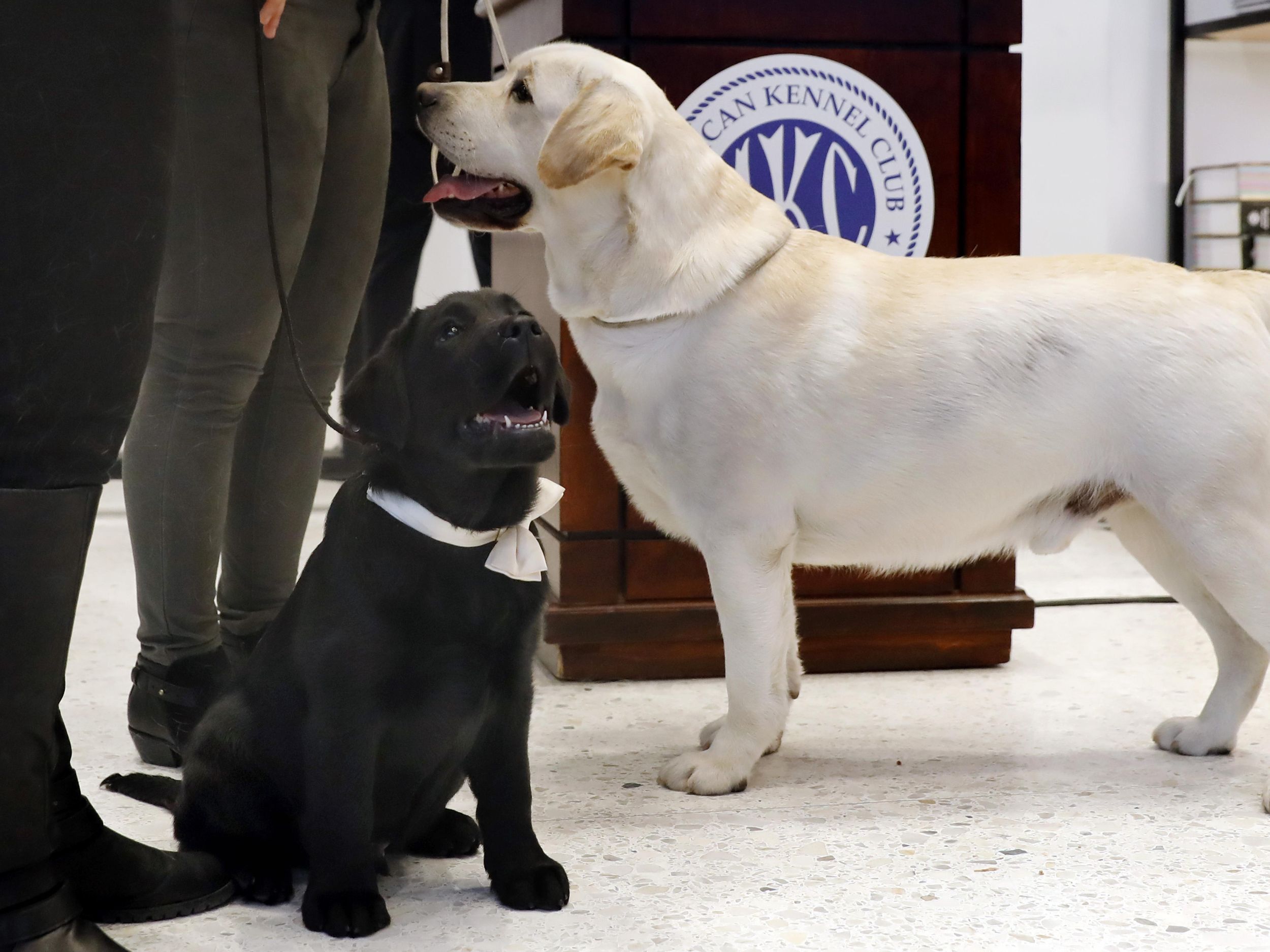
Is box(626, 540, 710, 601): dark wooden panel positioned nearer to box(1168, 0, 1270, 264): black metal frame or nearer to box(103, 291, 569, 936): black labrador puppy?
box(103, 291, 569, 936): black labrador puppy

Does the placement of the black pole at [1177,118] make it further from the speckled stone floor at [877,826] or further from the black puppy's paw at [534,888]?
the black puppy's paw at [534,888]

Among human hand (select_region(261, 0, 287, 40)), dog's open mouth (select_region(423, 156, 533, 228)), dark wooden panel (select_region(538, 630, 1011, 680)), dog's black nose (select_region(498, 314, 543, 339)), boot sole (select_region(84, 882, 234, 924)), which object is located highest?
human hand (select_region(261, 0, 287, 40))

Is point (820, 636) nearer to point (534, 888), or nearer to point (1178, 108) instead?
point (534, 888)

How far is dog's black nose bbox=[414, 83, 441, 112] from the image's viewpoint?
6.47ft

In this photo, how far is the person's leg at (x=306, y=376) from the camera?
205 cm

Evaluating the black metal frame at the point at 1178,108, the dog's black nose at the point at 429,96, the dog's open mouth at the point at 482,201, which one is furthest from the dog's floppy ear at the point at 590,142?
the black metal frame at the point at 1178,108

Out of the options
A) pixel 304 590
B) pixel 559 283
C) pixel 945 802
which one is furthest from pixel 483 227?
pixel 945 802

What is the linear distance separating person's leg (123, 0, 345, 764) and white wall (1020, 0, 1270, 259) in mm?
2732

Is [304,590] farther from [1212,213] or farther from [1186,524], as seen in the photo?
[1212,213]

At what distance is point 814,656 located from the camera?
2.61m

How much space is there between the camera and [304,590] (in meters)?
1.48

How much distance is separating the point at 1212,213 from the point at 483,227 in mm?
2833

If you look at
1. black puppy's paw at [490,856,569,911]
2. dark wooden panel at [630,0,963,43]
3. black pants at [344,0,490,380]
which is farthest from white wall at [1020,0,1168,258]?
black puppy's paw at [490,856,569,911]

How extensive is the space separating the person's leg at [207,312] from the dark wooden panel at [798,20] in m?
0.69
